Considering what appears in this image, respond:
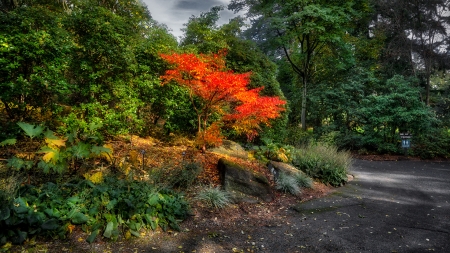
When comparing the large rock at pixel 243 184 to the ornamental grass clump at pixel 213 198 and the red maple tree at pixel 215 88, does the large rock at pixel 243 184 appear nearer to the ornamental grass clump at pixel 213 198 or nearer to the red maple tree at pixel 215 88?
the ornamental grass clump at pixel 213 198

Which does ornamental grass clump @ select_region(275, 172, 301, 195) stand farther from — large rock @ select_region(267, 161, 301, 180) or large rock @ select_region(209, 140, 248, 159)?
large rock @ select_region(209, 140, 248, 159)

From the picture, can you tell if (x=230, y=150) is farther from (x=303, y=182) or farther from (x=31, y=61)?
(x=31, y=61)

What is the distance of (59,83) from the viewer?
17.2ft

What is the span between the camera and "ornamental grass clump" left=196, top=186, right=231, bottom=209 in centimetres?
493

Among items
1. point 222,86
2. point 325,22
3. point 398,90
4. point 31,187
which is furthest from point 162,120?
point 398,90

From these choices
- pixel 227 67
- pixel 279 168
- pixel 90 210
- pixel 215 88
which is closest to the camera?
pixel 90 210

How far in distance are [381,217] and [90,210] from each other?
5387mm

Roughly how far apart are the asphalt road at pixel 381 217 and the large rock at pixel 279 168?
129 cm

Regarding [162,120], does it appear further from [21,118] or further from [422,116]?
[422,116]

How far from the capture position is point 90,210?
11.9 feet

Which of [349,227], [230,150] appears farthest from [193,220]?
[230,150]

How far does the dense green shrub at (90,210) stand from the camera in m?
3.15

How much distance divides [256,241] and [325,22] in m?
Result: 11.8

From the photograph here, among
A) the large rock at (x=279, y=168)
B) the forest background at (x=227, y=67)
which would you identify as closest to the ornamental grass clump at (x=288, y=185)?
the large rock at (x=279, y=168)
